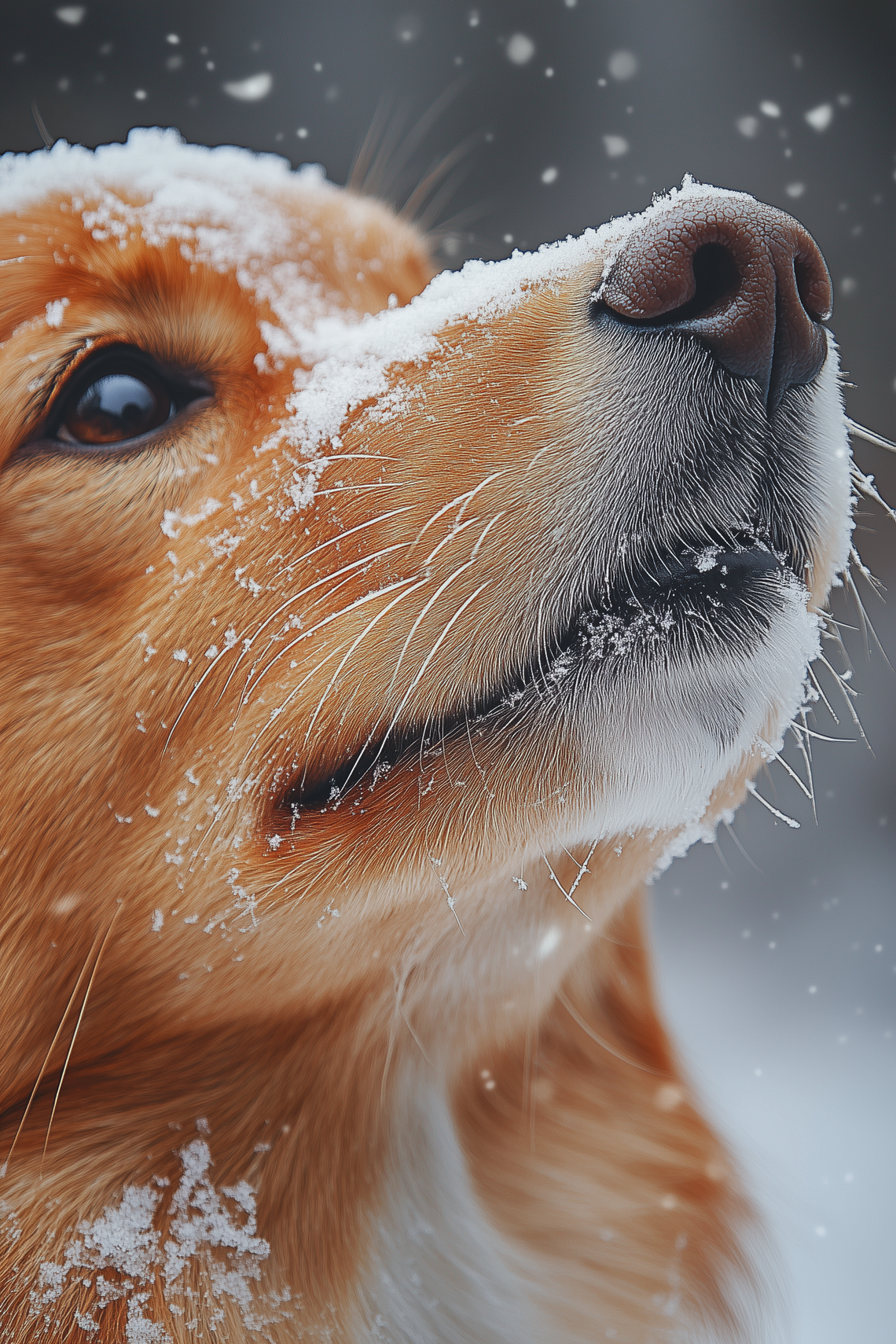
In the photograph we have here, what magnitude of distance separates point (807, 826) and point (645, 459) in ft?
5.62

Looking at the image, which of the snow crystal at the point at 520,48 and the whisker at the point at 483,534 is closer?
the whisker at the point at 483,534

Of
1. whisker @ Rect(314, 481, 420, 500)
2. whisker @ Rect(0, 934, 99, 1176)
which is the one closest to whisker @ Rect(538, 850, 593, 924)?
whisker @ Rect(314, 481, 420, 500)

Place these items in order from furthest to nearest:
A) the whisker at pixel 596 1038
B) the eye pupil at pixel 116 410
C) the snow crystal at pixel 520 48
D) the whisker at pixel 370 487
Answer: the snow crystal at pixel 520 48
the whisker at pixel 596 1038
the eye pupil at pixel 116 410
the whisker at pixel 370 487

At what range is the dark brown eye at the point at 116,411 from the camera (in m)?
0.96

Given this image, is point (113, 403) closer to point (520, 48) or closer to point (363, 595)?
point (363, 595)

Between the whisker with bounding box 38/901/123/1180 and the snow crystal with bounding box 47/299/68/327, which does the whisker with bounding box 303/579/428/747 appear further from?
the snow crystal with bounding box 47/299/68/327

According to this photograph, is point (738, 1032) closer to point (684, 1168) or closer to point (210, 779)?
point (684, 1168)

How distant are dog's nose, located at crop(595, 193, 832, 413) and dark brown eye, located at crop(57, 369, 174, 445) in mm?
556

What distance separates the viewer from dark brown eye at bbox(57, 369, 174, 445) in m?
0.96

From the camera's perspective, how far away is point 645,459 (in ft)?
2.62

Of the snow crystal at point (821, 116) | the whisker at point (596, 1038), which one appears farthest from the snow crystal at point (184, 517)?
the snow crystal at point (821, 116)

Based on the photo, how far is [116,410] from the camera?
3.20 ft

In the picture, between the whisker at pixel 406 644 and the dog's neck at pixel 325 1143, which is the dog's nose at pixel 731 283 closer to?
the whisker at pixel 406 644

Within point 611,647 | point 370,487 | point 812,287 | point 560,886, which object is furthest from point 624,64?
point 560,886
